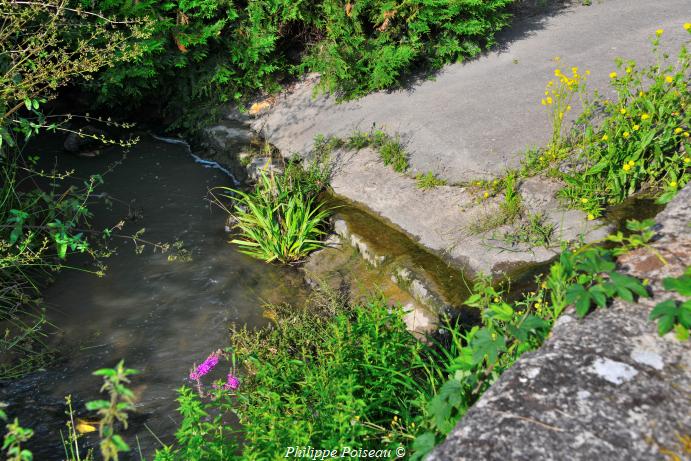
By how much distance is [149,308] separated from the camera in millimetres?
4809

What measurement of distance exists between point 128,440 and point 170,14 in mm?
5907

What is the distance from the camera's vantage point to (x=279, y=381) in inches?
135

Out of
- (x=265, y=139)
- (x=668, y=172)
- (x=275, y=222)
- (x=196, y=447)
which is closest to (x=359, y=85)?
(x=265, y=139)

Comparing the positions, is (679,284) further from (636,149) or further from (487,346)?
(636,149)

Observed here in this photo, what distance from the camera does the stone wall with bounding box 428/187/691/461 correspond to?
4.88 feet

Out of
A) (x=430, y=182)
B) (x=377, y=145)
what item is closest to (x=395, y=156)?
(x=377, y=145)

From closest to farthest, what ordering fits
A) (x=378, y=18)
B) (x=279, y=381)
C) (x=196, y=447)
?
(x=196, y=447) < (x=279, y=381) < (x=378, y=18)

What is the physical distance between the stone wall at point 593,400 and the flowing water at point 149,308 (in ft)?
8.81

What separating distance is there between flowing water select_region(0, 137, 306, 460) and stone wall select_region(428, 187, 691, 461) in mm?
2685

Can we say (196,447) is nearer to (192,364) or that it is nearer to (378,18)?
(192,364)

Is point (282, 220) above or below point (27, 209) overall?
below

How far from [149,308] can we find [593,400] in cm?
401

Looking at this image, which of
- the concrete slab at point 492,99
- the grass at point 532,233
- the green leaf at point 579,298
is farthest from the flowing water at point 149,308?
the green leaf at point 579,298

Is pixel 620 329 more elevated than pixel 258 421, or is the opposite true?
pixel 620 329
